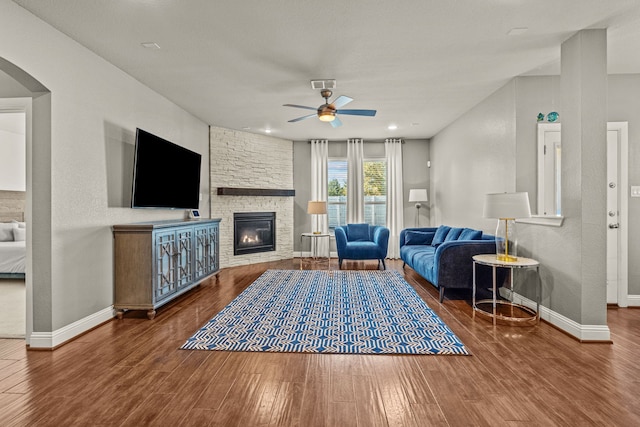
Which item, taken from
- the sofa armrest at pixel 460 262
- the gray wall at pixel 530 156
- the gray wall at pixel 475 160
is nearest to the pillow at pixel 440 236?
the gray wall at pixel 475 160

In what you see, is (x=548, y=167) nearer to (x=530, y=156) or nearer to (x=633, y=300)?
(x=530, y=156)

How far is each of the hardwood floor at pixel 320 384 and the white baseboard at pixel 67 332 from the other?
7 cm

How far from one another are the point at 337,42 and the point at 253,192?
412cm

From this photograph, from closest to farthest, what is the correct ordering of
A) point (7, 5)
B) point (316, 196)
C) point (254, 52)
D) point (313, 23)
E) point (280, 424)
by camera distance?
point (280, 424) < point (7, 5) < point (313, 23) < point (254, 52) < point (316, 196)

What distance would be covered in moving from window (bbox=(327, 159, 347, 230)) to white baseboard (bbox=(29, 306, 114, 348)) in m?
4.98

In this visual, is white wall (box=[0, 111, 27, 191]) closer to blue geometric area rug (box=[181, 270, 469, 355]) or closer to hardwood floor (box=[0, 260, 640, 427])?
hardwood floor (box=[0, 260, 640, 427])

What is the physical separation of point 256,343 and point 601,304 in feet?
9.64

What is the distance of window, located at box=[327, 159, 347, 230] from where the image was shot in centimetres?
757

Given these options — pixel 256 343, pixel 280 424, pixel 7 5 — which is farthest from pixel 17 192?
pixel 280 424

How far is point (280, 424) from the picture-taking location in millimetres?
1748

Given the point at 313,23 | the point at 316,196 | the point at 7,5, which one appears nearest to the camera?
the point at 7,5

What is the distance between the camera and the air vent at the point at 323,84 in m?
3.85

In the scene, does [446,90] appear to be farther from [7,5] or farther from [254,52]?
[7,5]

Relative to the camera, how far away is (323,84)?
12.9 feet
